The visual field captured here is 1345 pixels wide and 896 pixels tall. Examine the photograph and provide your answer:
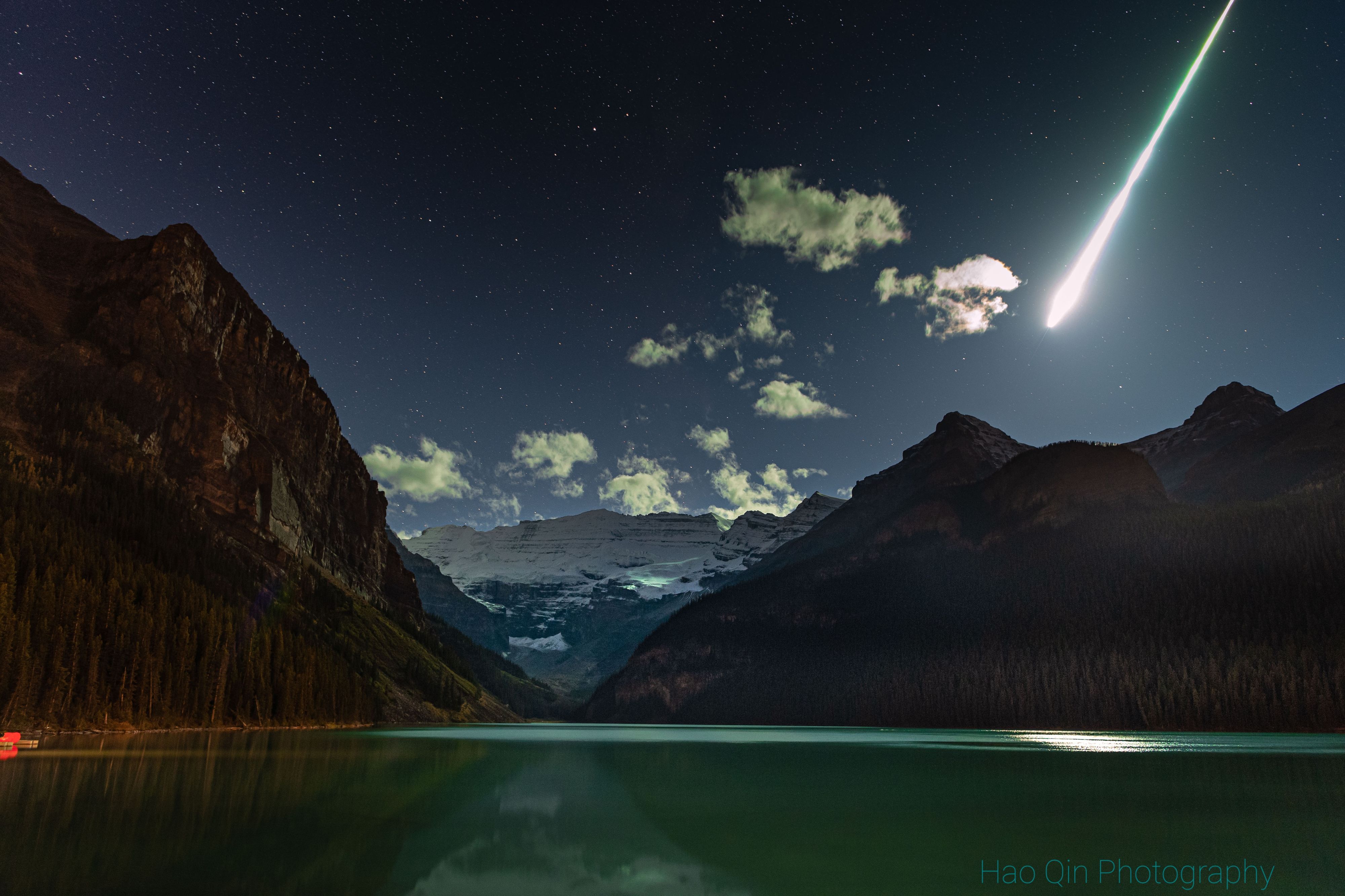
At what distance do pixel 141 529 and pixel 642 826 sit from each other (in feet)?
424

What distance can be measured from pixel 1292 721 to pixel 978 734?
192 feet

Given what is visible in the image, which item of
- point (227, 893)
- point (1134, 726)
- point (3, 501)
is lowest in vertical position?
point (1134, 726)

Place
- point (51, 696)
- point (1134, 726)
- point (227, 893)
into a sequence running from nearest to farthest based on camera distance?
1. point (227, 893)
2. point (51, 696)
3. point (1134, 726)

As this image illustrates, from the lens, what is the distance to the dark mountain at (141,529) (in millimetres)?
87375

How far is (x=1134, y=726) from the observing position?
510 feet

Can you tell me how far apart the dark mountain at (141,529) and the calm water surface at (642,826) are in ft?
131

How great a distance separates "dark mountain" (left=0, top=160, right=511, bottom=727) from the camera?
87375 millimetres

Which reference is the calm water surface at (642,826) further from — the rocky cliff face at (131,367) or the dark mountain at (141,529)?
the rocky cliff face at (131,367)

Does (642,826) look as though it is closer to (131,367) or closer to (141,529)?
(141,529)

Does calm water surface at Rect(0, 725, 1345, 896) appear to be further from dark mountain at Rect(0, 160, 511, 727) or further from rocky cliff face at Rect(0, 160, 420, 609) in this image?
Answer: rocky cliff face at Rect(0, 160, 420, 609)

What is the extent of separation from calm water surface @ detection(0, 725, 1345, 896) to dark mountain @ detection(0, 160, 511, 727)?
4004 cm

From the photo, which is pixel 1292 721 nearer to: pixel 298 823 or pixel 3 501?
pixel 298 823

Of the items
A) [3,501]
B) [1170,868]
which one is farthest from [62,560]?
[1170,868]

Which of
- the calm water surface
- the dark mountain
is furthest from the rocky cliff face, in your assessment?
the calm water surface
